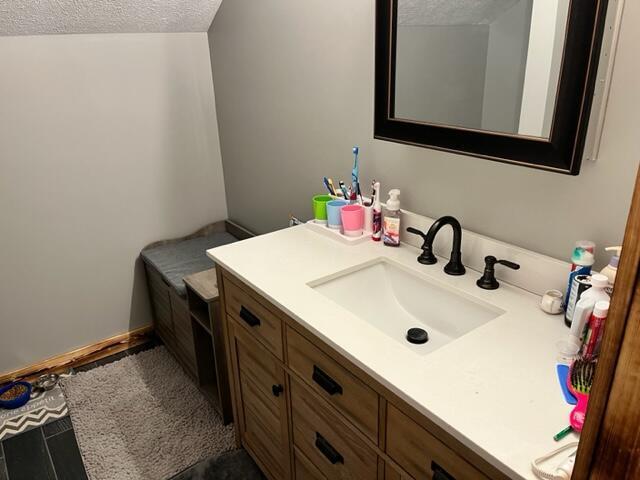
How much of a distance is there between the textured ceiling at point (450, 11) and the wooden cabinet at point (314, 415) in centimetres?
87

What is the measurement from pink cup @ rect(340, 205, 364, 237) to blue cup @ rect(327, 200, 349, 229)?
4cm

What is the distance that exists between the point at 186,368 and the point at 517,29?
192cm

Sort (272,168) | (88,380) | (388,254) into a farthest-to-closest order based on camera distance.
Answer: (88,380), (272,168), (388,254)

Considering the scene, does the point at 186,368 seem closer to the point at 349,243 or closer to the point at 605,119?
the point at 349,243

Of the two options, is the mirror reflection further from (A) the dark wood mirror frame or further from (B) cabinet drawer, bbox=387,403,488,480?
(B) cabinet drawer, bbox=387,403,488,480

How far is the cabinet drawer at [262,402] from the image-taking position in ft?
4.87

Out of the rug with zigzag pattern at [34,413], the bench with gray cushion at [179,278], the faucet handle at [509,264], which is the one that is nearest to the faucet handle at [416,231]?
the faucet handle at [509,264]

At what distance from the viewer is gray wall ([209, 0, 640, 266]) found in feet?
3.64

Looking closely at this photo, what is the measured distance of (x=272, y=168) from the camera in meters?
2.23

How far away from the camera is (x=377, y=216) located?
1.63m

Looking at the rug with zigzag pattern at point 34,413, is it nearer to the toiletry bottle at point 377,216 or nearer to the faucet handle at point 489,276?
the toiletry bottle at point 377,216

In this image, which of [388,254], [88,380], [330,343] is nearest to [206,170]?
[88,380]

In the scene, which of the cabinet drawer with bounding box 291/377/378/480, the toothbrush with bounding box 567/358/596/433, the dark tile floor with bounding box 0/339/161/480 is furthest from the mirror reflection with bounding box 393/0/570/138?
the dark tile floor with bounding box 0/339/161/480

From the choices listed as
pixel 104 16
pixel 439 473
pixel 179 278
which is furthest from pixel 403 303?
pixel 104 16
